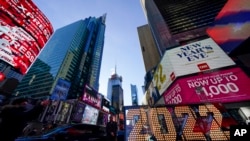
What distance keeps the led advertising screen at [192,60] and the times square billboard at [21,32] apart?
13807mm

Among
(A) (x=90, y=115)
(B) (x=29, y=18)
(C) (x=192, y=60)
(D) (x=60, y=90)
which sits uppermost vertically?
(B) (x=29, y=18)

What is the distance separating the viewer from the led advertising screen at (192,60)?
12258mm

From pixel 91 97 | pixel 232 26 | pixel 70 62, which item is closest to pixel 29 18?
pixel 232 26

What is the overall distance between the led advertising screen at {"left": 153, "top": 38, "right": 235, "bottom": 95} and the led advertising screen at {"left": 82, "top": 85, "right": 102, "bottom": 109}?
52.4ft

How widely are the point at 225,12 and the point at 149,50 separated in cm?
1957

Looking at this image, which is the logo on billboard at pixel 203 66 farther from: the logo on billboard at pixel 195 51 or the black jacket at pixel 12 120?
the black jacket at pixel 12 120

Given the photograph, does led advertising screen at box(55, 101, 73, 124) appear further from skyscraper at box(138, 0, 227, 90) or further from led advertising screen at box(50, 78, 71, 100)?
skyscraper at box(138, 0, 227, 90)

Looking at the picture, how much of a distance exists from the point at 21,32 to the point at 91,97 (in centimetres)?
1893

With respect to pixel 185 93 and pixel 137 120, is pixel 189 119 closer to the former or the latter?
pixel 137 120

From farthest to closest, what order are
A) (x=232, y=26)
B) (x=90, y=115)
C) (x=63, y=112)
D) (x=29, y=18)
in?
(x=90, y=115)
(x=63, y=112)
(x=232, y=26)
(x=29, y=18)

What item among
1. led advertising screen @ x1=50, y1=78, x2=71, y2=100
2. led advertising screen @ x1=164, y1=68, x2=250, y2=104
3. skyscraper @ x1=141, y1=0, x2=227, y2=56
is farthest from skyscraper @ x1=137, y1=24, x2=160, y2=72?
led advertising screen @ x1=50, y1=78, x2=71, y2=100

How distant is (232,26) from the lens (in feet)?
38.5

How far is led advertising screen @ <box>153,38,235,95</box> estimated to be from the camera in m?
12.3

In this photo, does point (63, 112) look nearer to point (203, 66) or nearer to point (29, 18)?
point (29, 18)
